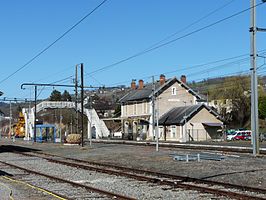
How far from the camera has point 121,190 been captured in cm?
1590

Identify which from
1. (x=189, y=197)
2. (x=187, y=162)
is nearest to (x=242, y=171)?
(x=187, y=162)

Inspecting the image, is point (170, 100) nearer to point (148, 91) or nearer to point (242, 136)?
point (148, 91)

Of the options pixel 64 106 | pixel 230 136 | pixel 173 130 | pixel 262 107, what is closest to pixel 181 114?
pixel 173 130

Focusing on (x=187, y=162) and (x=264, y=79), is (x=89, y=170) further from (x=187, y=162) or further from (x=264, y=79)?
(x=264, y=79)

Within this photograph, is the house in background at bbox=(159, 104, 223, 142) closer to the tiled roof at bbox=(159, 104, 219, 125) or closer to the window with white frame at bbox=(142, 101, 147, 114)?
the tiled roof at bbox=(159, 104, 219, 125)

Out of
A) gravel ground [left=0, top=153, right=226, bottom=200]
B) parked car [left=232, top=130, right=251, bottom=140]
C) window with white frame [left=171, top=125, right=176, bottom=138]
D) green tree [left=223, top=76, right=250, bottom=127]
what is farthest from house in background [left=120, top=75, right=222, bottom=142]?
gravel ground [left=0, top=153, right=226, bottom=200]

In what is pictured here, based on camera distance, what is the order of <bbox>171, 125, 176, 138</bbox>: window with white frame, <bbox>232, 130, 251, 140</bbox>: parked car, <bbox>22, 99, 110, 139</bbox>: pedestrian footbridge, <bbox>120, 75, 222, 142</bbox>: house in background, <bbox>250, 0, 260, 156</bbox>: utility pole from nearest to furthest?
<bbox>250, 0, 260, 156</bbox>: utility pole → <bbox>232, 130, 251, 140</bbox>: parked car → <bbox>171, 125, 176, 138</bbox>: window with white frame → <bbox>120, 75, 222, 142</bbox>: house in background → <bbox>22, 99, 110, 139</bbox>: pedestrian footbridge

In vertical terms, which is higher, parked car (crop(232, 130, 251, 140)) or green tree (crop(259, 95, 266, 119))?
green tree (crop(259, 95, 266, 119))

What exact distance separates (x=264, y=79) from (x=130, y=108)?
37.4 metres

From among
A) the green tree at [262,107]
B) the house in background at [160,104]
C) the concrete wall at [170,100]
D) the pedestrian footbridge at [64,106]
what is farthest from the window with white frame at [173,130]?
the green tree at [262,107]

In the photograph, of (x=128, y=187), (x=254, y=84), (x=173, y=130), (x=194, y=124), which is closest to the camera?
(x=128, y=187)

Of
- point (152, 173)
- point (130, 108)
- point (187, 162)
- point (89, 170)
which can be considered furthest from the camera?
point (130, 108)

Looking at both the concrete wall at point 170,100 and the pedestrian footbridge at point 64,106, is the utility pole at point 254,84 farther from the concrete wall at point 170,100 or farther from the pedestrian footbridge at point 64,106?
the concrete wall at point 170,100

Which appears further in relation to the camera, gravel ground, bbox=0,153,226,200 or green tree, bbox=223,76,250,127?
green tree, bbox=223,76,250,127
